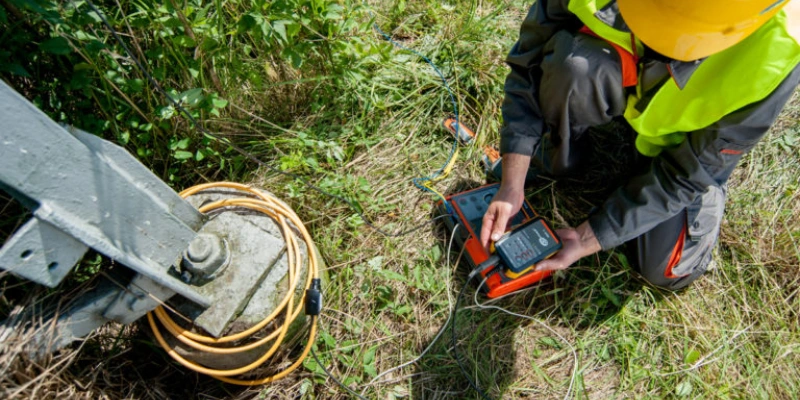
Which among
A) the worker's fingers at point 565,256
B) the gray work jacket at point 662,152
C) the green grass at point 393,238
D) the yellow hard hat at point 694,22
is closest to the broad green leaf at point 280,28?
the green grass at point 393,238

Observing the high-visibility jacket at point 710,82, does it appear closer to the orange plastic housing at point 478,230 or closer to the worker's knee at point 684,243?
the worker's knee at point 684,243

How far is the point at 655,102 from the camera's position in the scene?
1620mm

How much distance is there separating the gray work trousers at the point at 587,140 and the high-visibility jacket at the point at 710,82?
0.08 metres

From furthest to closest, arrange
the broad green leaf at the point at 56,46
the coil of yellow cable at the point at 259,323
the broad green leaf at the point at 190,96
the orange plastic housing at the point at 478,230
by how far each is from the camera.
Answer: the orange plastic housing at the point at 478,230, the broad green leaf at the point at 190,96, the coil of yellow cable at the point at 259,323, the broad green leaf at the point at 56,46

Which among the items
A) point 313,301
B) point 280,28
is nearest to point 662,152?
point 313,301

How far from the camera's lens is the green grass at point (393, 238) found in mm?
1787

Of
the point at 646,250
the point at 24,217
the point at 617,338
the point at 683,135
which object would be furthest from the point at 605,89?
the point at 24,217

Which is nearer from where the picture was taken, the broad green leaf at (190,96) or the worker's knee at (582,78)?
the worker's knee at (582,78)

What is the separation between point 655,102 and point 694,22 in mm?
455

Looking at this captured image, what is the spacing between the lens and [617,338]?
79.1 inches

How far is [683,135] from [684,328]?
91cm

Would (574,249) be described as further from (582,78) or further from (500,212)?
(582,78)

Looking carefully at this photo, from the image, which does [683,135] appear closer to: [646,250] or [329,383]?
[646,250]

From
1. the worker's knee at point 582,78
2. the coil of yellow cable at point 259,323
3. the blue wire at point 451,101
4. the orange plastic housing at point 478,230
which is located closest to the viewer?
the coil of yellow cable at point 259,323
